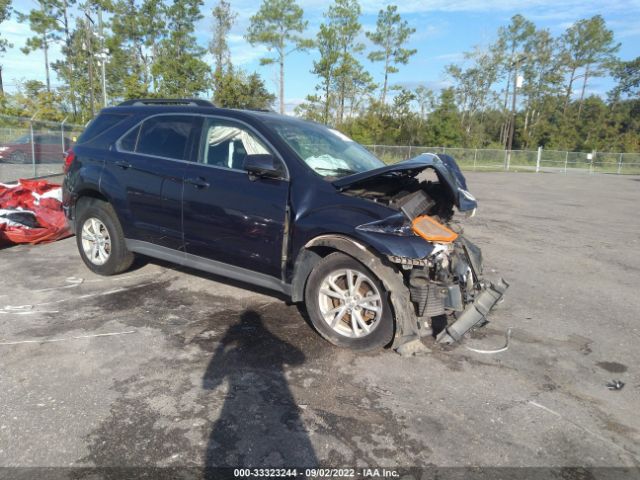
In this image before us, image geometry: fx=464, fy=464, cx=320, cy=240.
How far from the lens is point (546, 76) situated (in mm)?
63562

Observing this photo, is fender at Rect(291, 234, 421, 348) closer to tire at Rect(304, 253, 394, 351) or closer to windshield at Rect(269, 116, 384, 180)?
tire at Rect(304, 253, 394, 351)

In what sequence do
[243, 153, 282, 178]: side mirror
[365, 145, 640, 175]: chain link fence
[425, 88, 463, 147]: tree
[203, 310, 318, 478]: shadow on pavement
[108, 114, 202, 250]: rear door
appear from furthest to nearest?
1. [425, 88, 463, 147]: tree
2. [365, 145, 640, 175]: chain link fence
3. [108, 114, 202, 250]: rear door
4. [243, 153, 282, 178]: side mirror
5. [203, 310, 318, 478]: shadow on pavement

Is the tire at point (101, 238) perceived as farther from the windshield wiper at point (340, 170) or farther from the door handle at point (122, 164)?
the windshield wiper at point (340, 170)

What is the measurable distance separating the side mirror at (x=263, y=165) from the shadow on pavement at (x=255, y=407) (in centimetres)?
137

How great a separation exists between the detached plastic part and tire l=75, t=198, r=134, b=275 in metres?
3.59

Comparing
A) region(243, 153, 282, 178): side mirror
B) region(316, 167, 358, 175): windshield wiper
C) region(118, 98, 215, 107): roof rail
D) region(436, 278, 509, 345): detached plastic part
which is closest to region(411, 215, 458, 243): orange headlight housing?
region(436, 278, 509, 345): detached plastic part

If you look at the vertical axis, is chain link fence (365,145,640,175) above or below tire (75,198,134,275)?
above

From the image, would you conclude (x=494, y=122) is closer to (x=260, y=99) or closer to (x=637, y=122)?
(x=637, y=122)

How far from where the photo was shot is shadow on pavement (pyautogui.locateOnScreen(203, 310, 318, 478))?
2465mm

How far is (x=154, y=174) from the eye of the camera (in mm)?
4672

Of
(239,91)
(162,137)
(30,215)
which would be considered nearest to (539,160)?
(239,91)

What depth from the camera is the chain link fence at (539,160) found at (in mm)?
38531

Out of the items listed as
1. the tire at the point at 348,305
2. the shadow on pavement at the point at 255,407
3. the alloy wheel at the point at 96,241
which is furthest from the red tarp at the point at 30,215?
the tire at the point at 348,305

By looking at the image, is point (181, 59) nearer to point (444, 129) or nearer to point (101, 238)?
point (444, 129)
